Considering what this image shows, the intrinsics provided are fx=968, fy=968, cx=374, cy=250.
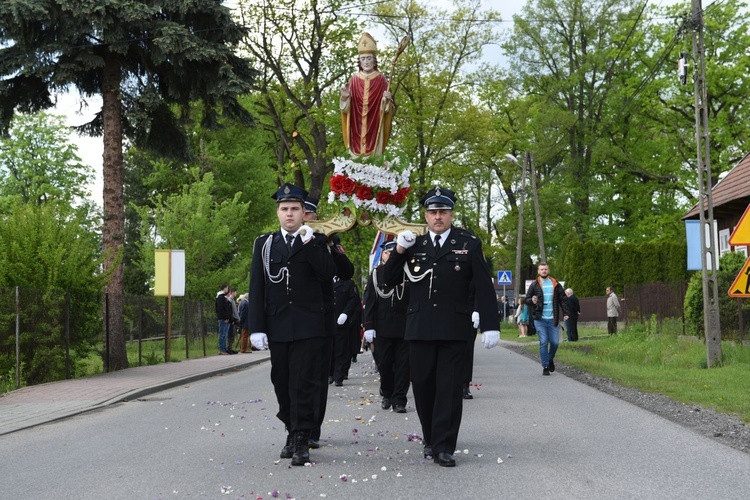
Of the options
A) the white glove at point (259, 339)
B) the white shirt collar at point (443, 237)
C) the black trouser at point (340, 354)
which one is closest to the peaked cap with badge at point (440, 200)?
the white shirt collar at point (443, 237)

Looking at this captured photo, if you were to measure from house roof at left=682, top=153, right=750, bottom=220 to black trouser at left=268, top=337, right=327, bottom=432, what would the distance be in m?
23.5

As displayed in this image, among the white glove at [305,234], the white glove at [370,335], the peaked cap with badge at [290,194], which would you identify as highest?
the peaked cap with badge at [290,194]

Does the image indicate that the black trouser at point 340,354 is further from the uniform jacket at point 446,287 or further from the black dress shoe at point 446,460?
the black dress shoe at point 446,460

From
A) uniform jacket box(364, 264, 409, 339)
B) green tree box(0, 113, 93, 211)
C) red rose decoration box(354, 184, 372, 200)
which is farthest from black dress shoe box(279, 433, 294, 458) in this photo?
green tree box(0, 113, 93, 211)

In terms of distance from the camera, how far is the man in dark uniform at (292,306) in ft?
25.3

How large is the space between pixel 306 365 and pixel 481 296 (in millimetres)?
1499

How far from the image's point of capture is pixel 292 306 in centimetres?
780

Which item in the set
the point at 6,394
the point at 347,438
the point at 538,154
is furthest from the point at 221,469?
the point at 538,154

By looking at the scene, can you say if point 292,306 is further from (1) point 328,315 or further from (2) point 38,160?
(2) point 38,160

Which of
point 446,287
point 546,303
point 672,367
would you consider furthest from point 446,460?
point 672,367

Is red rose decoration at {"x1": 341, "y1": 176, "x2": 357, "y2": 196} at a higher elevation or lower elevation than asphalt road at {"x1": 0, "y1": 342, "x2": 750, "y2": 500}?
higher

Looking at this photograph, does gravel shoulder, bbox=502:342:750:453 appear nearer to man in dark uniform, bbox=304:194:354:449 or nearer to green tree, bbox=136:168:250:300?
man in dark uniform, bbox=304:194:354:449

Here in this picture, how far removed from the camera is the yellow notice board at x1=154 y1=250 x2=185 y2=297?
22641 millimetres

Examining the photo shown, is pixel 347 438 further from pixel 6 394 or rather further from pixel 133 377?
pixel 133 377
